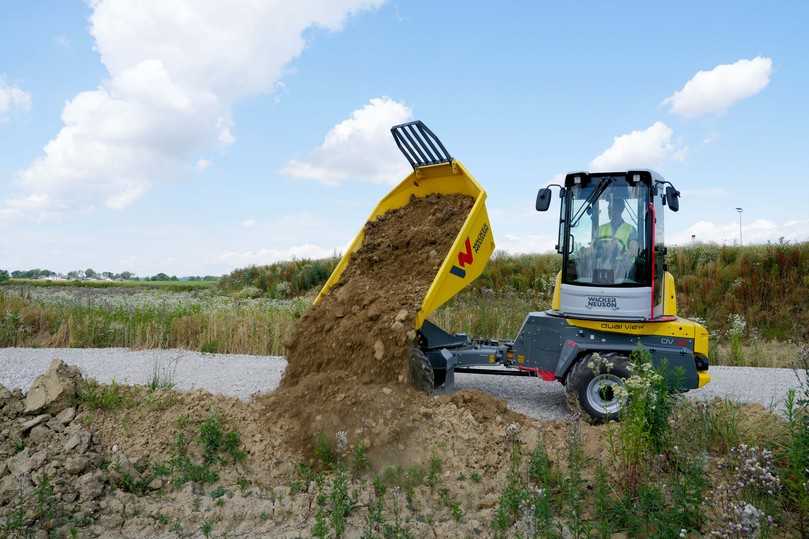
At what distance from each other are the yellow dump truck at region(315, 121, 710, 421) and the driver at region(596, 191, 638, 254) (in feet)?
0.03

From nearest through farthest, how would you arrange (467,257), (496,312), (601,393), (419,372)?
1. (419,372)
2. (601,393)
3. (467,257)
4. (496,312)

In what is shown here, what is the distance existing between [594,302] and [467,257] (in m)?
1.44

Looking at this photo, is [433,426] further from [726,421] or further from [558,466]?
[726,421]

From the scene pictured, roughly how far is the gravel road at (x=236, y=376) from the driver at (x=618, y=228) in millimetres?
2005

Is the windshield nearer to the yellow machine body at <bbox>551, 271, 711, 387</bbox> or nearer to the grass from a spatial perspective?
the yellow machine body at <bbox>551, 271, 711, 387</bbox>

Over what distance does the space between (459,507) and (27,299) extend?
41.2 ft

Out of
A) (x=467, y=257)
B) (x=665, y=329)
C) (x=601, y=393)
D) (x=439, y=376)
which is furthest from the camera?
(x=439, y=376)

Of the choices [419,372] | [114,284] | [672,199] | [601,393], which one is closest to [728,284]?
[672,199]

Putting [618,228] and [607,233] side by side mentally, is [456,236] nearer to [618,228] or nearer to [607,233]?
[607,233]

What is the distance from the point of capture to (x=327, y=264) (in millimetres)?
24391

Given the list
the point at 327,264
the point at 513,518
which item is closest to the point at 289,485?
the point at 513,518

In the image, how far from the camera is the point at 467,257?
6.94m

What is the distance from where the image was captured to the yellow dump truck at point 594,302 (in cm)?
651

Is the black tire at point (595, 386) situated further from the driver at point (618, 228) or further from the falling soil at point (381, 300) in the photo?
the falling soil at point (381, 300)
